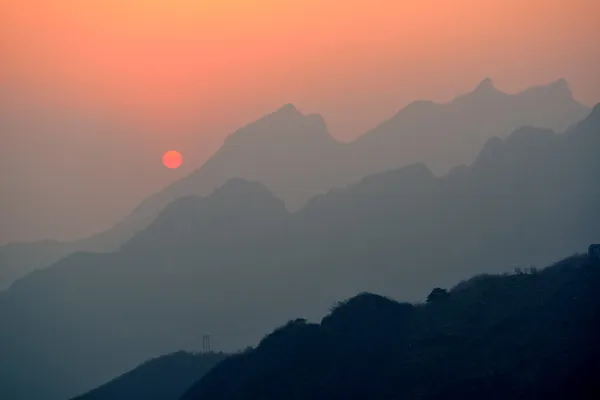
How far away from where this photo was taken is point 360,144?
1325 centimetres

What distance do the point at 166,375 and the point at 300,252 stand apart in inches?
129

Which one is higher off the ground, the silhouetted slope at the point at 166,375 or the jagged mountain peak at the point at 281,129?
the jagged mountain peak at the point at 281,129

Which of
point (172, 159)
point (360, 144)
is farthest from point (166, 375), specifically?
point (360, 144)

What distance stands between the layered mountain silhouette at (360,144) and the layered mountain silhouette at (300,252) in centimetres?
20

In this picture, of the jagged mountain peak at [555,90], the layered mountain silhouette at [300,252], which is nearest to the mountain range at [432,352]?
the layered mountain silhouette at [300,252]

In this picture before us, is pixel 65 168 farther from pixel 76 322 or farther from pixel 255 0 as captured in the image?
pixel 255 0

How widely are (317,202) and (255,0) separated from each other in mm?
3961

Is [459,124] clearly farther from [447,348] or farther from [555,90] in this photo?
[447,348]

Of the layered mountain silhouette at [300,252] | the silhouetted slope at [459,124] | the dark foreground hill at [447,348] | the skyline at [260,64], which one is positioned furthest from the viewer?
the skyline at [260,64]

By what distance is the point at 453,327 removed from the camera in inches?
461

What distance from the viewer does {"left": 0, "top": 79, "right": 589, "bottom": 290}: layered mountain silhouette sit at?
13109 millimetres

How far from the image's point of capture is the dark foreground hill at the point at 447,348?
10.4 metres

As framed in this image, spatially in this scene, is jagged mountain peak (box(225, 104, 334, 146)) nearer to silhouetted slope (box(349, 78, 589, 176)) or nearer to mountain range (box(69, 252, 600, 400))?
silhouetted slope (box(349, 78, 589, 176))

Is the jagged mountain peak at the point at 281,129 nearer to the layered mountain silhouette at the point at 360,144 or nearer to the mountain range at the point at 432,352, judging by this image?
the layered mountain silhouette at the point at 360,144
